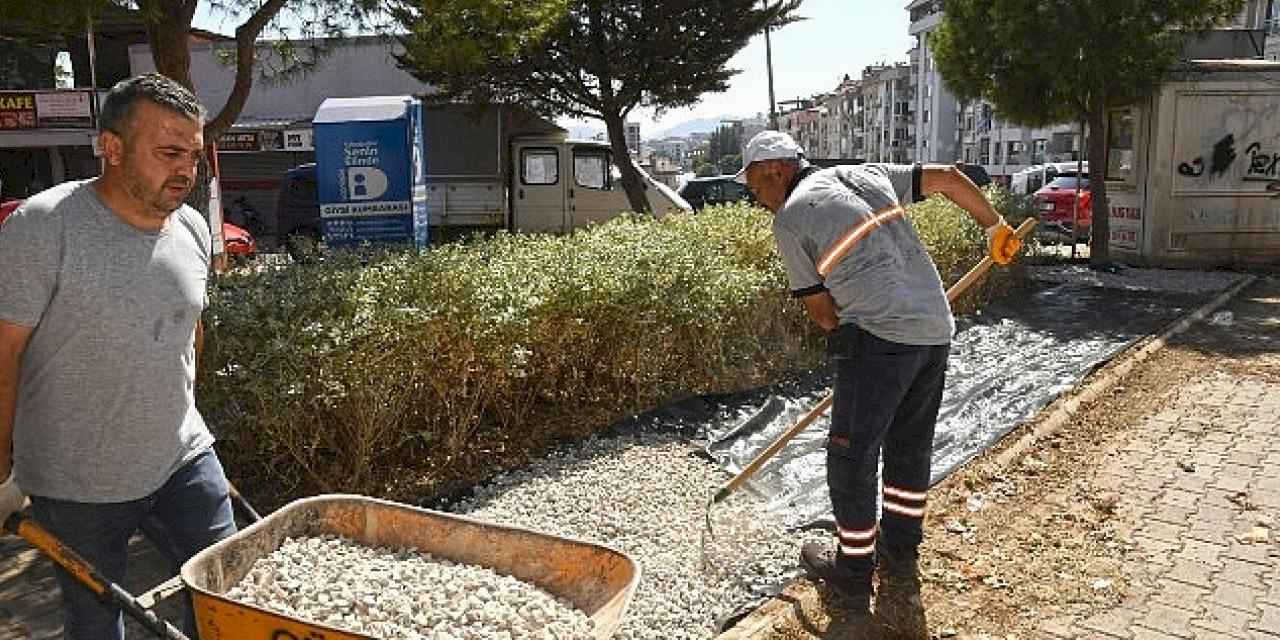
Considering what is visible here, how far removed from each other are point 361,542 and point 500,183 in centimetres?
1501

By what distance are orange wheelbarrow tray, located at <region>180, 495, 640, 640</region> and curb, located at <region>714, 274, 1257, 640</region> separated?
1097 mm

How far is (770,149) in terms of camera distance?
3.59m

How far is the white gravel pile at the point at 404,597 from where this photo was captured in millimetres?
2295

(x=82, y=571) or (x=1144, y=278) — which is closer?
(x=82, y=571)

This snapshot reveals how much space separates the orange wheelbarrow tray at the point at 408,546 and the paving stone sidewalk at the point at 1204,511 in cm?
195

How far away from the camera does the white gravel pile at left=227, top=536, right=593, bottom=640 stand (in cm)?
229

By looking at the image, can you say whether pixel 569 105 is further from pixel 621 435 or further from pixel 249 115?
pixel 621 435

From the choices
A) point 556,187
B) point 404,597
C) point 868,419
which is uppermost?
point 556,187

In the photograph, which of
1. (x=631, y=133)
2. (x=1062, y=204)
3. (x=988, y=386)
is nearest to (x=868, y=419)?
(x=988, y=386)

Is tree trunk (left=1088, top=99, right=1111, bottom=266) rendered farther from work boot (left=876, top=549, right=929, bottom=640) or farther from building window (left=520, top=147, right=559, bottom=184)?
work boot (left=876, top=549, right=929, bottom=640)

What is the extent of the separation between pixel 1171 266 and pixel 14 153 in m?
28.1

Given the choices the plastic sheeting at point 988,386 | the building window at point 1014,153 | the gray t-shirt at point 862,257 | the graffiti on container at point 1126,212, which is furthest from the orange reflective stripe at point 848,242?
the building window at point 1014,153

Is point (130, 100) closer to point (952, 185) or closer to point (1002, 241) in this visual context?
point (952, 185)

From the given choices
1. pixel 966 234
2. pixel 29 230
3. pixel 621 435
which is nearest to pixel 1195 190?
pixel 966 234
